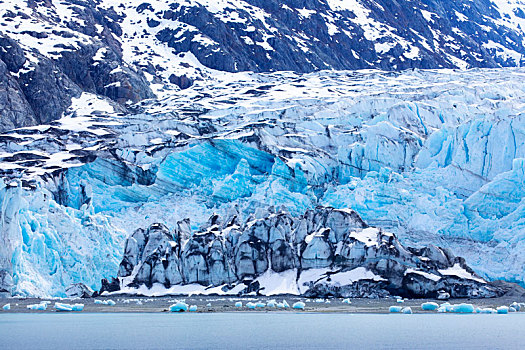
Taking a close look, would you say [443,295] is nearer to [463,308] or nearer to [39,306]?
[463,308]

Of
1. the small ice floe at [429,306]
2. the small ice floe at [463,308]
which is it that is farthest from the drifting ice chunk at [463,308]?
the small ice floe at [429,306]

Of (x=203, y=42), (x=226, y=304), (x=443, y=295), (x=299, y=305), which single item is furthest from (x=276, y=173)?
(x=203, y=42)

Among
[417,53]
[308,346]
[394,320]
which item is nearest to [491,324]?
[394,320]

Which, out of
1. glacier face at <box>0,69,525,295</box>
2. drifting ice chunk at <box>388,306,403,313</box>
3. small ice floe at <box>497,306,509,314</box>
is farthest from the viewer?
glacier face at <box>0,69,525,295</box>

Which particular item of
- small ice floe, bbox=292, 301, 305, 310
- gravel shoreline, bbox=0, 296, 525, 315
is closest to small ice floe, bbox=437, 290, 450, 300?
gravel shoreline, bbox=0, 296, 525, 315

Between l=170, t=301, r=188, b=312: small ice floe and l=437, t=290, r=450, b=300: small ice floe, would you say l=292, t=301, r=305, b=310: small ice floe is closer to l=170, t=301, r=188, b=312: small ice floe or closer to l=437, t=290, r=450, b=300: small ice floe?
l=170, t=301, r=188, b=312: small ice floe

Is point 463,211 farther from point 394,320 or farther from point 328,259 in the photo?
point 394,320

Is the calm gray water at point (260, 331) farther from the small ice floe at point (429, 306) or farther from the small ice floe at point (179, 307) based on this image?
the small ice floe at point (429, 306)
